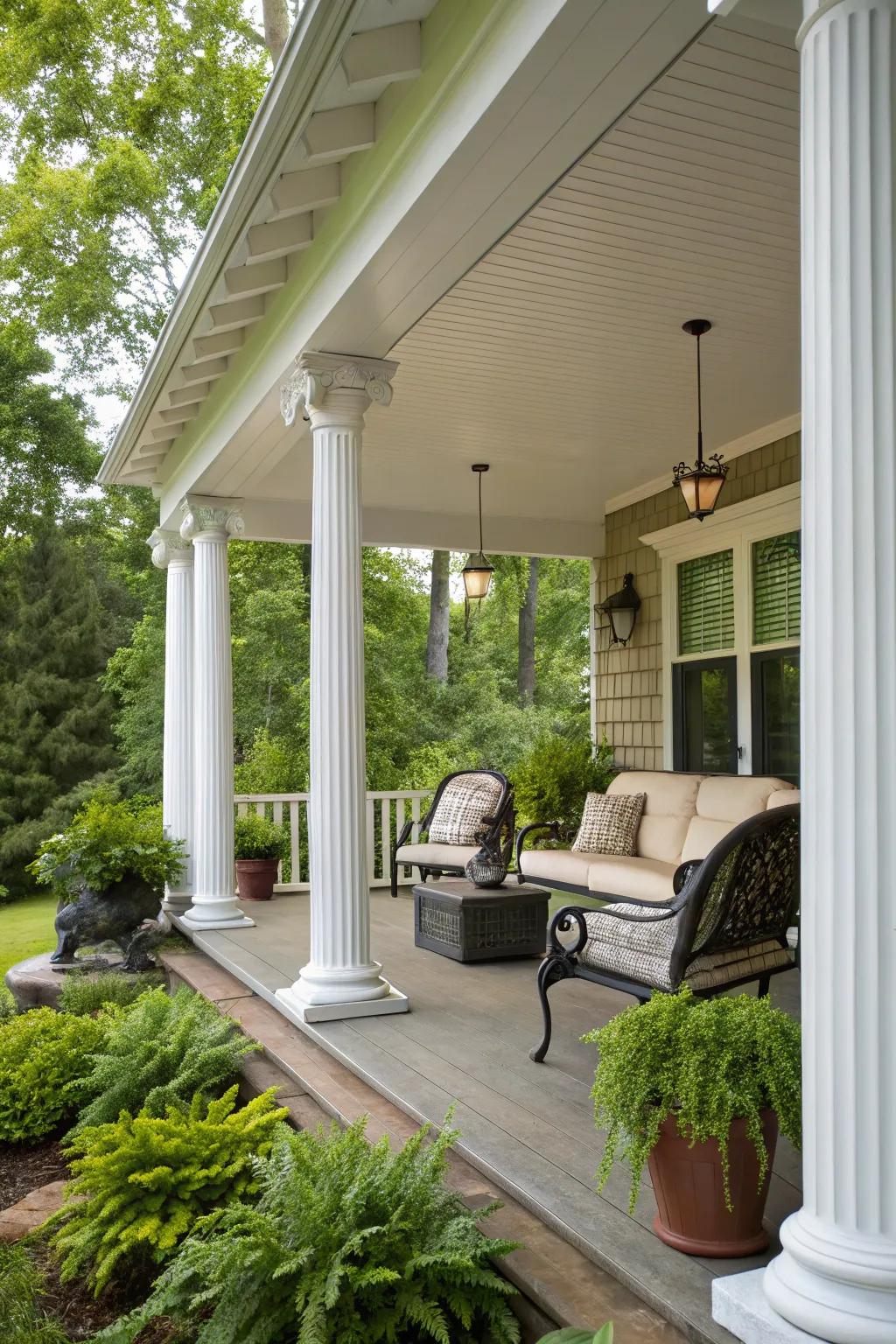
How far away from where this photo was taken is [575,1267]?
8.24 feet

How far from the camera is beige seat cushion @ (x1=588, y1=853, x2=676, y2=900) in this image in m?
6.03

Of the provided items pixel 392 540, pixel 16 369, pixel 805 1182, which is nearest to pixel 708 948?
pixel 805 1182

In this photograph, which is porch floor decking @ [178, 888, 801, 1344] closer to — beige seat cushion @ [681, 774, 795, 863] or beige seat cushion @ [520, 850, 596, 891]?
beige seat cushion @ [520, 850, 596, 891]

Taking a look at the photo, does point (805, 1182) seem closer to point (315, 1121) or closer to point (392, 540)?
point (315, 1121)

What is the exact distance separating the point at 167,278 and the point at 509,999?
15095 millimetres

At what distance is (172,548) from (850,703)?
731cm

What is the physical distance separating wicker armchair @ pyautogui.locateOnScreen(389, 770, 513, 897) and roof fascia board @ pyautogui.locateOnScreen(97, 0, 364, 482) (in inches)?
151

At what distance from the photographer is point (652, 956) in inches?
146

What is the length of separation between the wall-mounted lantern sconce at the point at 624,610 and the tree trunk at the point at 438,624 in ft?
32.1

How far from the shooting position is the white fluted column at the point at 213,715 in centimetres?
743

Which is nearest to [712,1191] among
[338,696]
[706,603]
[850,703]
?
[850,703]

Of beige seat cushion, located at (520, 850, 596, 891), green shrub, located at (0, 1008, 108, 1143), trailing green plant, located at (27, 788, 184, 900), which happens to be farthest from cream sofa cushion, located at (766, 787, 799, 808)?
trailing green plant, located at (27, 788, 184, 900)

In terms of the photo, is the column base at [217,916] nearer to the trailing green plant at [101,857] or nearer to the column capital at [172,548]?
the trailing green plant at [101,857]

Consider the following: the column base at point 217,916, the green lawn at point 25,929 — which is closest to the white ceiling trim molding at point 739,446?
the column base at point 217,916
